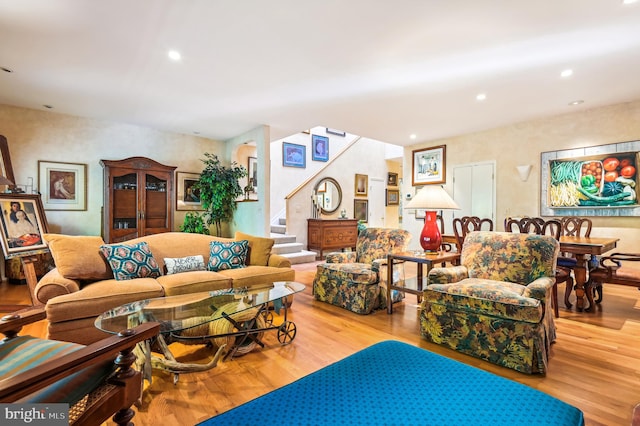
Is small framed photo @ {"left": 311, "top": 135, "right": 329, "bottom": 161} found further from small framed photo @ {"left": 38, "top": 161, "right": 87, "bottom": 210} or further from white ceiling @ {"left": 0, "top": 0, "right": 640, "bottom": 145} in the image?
small framed photo @ {"left": 38, "top": 161, "right": 87, "bottom": 210}

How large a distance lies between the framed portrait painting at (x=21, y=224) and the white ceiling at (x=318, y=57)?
1424 millimetres

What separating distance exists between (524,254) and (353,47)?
2.36 metres

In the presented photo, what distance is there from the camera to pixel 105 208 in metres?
4.88

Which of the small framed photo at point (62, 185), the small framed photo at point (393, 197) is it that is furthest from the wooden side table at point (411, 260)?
the small framed photo at point (393, 197)

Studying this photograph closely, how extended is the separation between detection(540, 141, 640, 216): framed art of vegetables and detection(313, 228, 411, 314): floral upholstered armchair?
302 cm

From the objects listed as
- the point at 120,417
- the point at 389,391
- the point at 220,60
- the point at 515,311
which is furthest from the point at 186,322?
the point at 220,60

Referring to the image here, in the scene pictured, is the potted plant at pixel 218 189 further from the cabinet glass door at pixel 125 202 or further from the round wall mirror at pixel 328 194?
the round wall mirror at pixel 328 194

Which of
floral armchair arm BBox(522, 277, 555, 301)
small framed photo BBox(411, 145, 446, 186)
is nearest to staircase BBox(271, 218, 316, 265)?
small framed photo BBox(411, 145, 446, 186)

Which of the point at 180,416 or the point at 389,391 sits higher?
the point at 389,391

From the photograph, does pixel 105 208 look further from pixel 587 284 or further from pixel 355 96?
pixel 587 284

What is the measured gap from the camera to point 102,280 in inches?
109

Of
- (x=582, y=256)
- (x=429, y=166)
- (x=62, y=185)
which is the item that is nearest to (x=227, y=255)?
(x=62, y=185)

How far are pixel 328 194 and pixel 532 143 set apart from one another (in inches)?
174

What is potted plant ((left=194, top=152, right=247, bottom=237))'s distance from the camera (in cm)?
574
